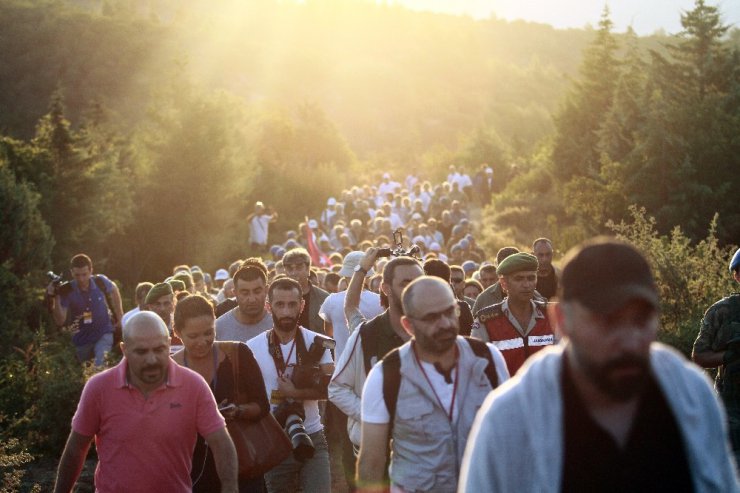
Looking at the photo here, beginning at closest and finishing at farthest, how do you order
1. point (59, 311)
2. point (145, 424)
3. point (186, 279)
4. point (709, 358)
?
point (145, 424)
point (709, 358)
point (186, 279)
point (59, 311)

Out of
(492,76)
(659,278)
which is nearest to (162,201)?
(659,278)

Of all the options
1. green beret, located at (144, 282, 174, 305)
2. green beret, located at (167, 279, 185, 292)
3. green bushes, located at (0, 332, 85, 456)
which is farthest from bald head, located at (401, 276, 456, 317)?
green bushes, located at (0, 332, 85, 456)

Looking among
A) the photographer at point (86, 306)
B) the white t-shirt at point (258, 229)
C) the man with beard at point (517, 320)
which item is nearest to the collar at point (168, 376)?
the man with beard at point (517, 320)

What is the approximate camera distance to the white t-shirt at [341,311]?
28.0ft

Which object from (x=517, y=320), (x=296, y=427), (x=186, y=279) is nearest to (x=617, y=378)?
(x=517, y=320)

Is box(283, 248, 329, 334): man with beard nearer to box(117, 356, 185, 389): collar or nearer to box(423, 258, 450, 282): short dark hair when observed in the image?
box(423, 258, 450, 282): short dark hair

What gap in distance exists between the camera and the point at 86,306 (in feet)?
43.9

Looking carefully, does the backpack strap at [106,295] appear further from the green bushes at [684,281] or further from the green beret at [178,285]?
the green bushes at [684,281]

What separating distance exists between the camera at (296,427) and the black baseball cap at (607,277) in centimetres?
428

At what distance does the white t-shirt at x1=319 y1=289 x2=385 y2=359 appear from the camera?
28.0ft

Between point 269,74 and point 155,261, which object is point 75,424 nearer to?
point 155,261

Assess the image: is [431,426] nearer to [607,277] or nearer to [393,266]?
[393,266]

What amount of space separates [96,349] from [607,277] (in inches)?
473

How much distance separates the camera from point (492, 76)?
115062 millimetres
